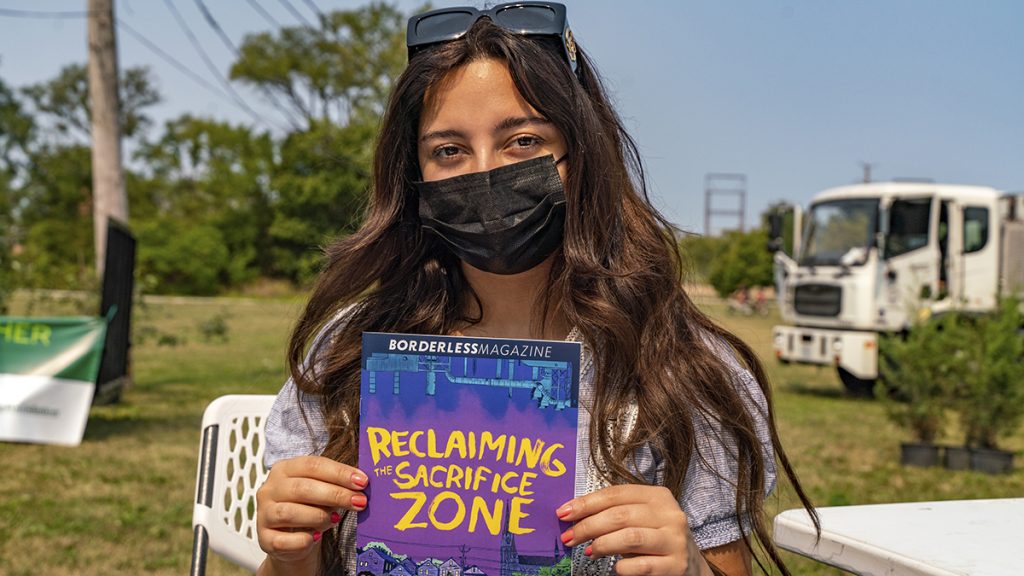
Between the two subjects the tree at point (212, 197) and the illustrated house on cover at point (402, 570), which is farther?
the tree at point (212, 197)

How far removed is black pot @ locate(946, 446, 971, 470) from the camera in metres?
7.19

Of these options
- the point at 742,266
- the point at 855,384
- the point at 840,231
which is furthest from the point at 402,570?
the point at 742,266

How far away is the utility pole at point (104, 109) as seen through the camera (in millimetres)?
9789

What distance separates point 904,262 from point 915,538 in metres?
10.6

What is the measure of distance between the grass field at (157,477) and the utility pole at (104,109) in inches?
47.4

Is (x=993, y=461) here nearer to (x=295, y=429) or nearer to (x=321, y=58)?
(x=295, y=429)

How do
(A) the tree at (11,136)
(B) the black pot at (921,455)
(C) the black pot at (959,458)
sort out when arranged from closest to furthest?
(C) the black pot at (959,458) → (B) the black pot at (921,455) → (A) the tree at (11,136)

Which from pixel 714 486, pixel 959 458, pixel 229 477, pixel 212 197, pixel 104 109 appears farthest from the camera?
pixel 212 197

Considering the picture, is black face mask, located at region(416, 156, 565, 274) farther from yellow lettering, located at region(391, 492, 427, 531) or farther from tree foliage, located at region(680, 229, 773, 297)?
tree foliage, located at region(680, 229, 773, 297)

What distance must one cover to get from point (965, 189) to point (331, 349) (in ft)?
38.3

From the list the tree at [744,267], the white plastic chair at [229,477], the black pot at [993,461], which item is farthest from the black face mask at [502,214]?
the tree at [744,267]

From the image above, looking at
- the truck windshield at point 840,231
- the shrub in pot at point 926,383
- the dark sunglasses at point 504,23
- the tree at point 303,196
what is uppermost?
the tree at point 303,196

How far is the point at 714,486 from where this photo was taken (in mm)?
1590

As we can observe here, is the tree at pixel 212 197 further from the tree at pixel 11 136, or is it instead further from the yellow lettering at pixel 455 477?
the yellow lettering at pixel 455 477
